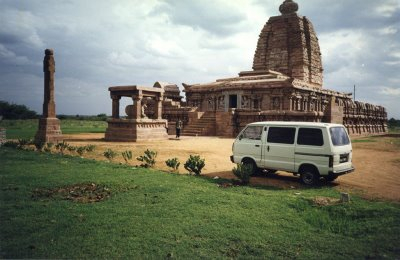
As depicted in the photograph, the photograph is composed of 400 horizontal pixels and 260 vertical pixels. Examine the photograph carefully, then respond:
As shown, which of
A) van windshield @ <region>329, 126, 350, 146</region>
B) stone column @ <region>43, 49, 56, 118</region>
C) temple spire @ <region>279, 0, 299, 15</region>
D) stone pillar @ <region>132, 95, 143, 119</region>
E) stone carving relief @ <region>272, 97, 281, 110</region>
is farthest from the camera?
temple spire @ <region>279, 0, 299, 15</region>

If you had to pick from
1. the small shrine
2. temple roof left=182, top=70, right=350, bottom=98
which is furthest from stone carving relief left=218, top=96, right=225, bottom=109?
the small shrine

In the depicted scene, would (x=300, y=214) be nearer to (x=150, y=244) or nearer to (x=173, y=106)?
(x=150, y=244)

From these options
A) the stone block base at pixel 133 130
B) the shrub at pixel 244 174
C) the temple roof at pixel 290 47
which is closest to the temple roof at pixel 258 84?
the temple roof at pixel 290 47

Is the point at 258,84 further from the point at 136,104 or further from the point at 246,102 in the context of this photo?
the point at 136,104

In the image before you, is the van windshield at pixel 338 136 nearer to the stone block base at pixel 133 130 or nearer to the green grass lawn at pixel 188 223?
the green grass lawn at pixel 188 223

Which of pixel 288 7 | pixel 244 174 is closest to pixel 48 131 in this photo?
pixel 244 174

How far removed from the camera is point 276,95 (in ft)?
94.2

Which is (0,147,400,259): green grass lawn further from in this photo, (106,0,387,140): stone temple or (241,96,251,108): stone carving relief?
(241,96,251,108): stone carving relief

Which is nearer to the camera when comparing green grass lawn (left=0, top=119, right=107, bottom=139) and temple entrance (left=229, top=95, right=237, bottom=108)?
green grass lawn (left=0, top=119, right=107, bottom=139)

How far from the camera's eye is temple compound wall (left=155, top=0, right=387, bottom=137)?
2541 centimetres

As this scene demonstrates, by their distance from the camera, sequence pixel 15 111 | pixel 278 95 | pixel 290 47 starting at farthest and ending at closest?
1. pixel 15 111
2. pixel 290 47
3. pixel 278 95

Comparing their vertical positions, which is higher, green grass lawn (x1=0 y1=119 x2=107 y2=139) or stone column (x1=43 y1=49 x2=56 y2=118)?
stone column (x1=43 y1=49 x2=56 y2=118)

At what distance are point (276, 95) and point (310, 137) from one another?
21325 millimetres

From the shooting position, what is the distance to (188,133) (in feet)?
88.0
